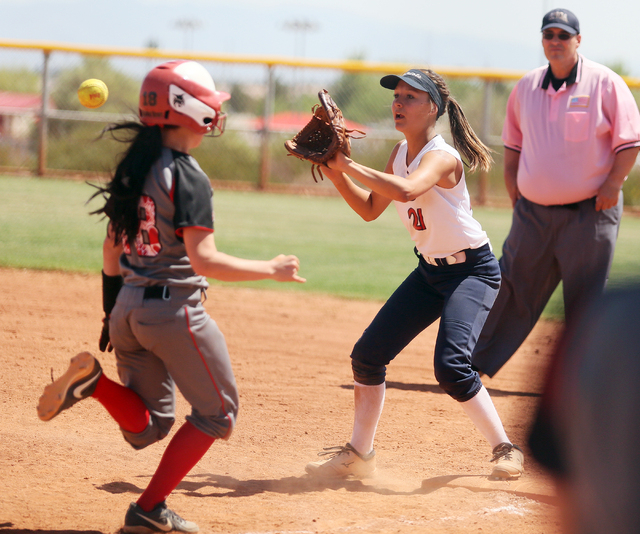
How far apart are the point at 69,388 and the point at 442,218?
1.87 meters

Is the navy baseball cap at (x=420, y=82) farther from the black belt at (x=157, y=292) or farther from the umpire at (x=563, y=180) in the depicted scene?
the black belt at (x=157, y=292)

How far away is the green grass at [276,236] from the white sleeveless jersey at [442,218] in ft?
10.4

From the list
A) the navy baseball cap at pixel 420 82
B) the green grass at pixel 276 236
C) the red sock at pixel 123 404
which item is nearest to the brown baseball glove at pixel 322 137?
the navy baseball cap at pixel 420 82

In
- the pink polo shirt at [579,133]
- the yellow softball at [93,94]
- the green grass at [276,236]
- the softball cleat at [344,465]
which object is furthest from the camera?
the green grass at [276,236]

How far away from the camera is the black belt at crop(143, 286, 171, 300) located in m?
2.71

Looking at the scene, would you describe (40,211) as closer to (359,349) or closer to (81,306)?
(81,306)

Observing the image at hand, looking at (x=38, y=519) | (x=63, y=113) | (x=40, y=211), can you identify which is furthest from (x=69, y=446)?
(x=63, y=113)

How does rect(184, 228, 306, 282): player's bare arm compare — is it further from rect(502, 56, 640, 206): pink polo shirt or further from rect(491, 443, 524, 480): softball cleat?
rect(502, 56, 640, 206): pink polo shirt

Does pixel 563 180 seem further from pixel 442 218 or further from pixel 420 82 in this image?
pixel 420 82

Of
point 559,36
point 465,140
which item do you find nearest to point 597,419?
point 465,140

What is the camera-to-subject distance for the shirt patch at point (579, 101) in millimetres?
4625

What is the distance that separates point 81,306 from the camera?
6770mm

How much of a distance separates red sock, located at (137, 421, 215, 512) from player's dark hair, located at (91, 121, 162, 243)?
77 cm

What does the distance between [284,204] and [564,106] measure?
10.6m
